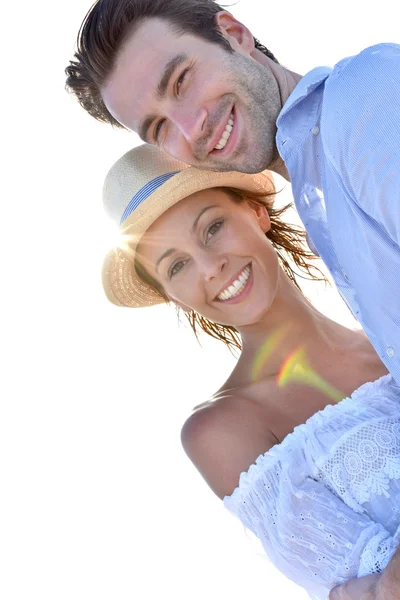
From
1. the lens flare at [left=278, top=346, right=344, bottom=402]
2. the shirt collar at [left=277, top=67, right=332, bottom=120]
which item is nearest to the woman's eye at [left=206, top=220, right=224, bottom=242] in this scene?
the lens flare at [left=278, top=346, right=344, bottom=402]

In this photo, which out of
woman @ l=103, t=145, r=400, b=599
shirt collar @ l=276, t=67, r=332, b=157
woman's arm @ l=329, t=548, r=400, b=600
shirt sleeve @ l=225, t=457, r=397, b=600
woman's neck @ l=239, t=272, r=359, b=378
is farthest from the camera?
woman's neck @ l=239, t=272, r=359, b=378

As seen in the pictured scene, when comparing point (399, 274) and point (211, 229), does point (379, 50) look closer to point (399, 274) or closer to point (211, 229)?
point (399, 274)

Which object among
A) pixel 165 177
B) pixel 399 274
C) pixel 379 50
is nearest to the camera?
pixel 379 50

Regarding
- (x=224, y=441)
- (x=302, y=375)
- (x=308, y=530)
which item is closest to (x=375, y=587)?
(x=308, y=530)

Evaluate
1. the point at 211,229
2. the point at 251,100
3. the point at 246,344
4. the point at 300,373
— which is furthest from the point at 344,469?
the point at 251,100

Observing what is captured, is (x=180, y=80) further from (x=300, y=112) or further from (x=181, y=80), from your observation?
(x=300, y=112)

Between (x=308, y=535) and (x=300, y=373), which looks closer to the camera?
(x=308, y=535)

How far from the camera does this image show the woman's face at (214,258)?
3350mm

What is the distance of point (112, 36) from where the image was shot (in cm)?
308

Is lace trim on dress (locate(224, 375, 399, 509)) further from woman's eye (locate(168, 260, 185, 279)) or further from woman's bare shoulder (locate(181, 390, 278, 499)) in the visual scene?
woman's eye (locate(168, 260, 185, 279))

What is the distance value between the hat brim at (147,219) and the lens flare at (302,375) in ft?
2.67

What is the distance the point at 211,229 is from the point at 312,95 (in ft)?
3.59

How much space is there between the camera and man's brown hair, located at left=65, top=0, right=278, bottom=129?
2.96 meters

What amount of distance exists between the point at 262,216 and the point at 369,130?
1.86 m
